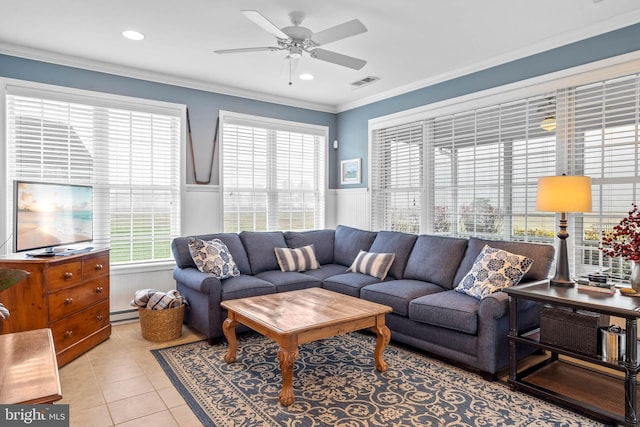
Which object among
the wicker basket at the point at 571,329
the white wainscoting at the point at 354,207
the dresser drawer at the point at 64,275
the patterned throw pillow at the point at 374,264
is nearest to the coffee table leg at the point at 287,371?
the wicker basket at the point at 571,329

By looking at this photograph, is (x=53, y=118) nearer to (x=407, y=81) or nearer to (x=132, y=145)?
(x=132, y=145)

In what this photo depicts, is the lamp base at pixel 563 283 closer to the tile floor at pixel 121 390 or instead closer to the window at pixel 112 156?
the tile floor at pixel 121 390

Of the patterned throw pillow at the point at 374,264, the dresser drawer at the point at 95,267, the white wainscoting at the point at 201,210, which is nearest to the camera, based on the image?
the dresser drawer at the point at 95,267

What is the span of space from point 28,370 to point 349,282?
3.03 metres

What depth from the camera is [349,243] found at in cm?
495

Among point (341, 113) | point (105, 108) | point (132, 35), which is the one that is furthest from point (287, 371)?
point (341, 113)

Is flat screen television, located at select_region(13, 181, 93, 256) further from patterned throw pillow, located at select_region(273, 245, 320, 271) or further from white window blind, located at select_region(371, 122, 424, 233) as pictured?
white window blind, located at select_region(371, 122, 424, 233)

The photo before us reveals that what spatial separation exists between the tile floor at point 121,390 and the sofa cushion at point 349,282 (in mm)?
1577

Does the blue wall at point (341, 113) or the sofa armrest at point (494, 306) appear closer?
the sofa armrest at point (494, 306)

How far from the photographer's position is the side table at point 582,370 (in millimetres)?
2252

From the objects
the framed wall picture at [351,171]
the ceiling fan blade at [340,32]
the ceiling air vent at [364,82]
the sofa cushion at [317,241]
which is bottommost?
the sofa cushion at [317,241]

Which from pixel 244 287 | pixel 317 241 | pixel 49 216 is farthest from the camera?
pixel 317 241

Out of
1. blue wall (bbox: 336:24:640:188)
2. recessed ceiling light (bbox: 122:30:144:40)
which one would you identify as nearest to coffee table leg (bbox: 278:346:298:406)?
recessed ceiling light (bbox: 122:30:144:40)

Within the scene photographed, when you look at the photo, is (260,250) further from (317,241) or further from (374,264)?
(374,264)
